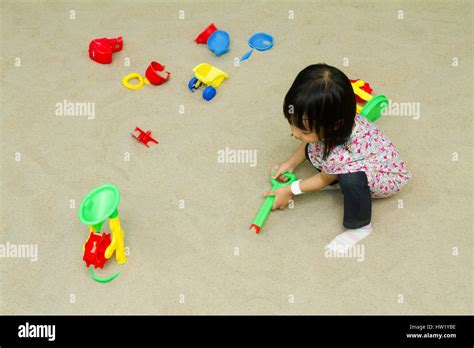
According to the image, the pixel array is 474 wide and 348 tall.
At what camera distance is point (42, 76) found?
5.98 ft

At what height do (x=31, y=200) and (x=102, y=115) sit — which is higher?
(x=102, y=115)

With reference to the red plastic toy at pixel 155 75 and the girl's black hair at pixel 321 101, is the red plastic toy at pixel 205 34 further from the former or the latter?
the girl's black hair at pixel 321 101

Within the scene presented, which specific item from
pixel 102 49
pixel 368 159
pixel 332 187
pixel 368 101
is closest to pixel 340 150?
pixel 368 159

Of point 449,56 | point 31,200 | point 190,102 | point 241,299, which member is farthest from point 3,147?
point 449,56

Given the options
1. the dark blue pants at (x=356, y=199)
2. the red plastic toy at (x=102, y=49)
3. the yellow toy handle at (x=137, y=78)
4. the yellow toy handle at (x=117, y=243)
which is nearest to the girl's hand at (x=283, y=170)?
the dark blue pants at (x=356, y=199)

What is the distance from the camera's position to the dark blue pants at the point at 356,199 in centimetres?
132

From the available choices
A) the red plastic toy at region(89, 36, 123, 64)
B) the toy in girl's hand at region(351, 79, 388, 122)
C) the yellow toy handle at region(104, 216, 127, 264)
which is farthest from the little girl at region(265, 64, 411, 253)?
the red plastic toy at region(89, 36, 123, 64)

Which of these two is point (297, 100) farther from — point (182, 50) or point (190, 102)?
point (182, 50)

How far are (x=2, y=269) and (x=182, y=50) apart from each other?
37.6 inches

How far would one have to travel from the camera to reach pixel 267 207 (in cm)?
143

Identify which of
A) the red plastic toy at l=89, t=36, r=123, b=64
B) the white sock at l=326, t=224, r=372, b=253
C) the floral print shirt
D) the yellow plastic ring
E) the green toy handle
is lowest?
the green toy handle

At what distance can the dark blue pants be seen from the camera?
1322 millimetres

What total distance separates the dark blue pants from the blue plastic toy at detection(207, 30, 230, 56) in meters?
0.73

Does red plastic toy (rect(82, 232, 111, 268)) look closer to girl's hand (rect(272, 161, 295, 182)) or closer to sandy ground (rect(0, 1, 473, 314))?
sandy ground (rect(0, 1, 473, 314))
